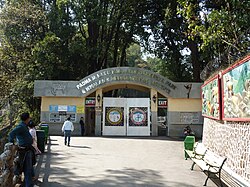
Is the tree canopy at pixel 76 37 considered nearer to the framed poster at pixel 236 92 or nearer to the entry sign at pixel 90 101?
the entry sign at pixel 90 101

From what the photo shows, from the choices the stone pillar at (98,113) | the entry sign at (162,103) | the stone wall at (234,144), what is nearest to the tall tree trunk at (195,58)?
the entry sign at (162,103)

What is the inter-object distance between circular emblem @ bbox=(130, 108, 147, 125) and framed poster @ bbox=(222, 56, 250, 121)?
42.1ft

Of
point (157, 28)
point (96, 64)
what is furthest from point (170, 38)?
point (96, 64)

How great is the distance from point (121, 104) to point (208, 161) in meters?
13.7

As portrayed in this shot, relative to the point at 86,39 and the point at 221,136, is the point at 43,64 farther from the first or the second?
the point at 221,136

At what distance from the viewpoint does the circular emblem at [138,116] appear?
71.7 feet

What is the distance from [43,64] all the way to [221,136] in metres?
20.0


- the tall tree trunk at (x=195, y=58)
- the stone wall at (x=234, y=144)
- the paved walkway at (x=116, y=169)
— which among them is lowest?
the paved walkway at (x=116, y=169)

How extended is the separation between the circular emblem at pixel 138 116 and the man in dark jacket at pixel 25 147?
15.0 m

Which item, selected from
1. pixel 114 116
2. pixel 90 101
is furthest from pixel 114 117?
pixel 90 101

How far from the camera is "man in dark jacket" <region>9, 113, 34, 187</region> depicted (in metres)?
6.82

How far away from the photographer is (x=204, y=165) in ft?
27.9

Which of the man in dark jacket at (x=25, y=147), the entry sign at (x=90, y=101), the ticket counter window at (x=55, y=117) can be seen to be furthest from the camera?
the entry sign at (x=90, y=101)

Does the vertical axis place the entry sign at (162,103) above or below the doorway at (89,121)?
above
